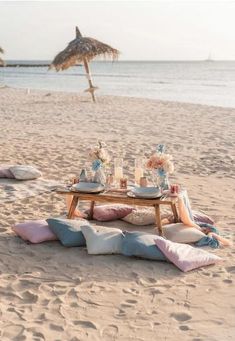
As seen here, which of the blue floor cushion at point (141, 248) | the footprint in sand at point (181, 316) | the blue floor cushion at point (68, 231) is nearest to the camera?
the footprint in sand at point (181, 316)

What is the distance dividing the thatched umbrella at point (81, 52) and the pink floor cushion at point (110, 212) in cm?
1209

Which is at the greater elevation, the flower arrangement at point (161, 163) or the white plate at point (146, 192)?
the flower arrangement at point (161, 163)

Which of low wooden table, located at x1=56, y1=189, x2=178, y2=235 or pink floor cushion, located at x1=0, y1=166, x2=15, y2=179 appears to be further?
pink floor cushion, located at x1=0, y1=166, x2=15, y2=179

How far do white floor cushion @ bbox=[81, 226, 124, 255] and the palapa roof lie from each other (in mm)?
12895

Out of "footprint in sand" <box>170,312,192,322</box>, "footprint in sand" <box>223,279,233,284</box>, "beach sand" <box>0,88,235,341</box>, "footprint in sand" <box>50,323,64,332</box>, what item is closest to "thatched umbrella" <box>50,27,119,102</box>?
"beach sand" <box>0,88,235,341</box>

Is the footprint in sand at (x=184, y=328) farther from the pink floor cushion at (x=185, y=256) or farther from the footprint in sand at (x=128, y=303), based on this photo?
the pink floor cushion at (x=185, y=256)

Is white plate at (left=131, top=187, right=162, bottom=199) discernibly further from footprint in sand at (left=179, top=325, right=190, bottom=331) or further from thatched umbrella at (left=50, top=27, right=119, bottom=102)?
thatched umbrella at (left=50, top=27, right=119, bottom=102)

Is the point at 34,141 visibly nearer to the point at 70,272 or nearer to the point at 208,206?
the point at 208,206

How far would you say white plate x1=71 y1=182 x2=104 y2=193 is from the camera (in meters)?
4.61

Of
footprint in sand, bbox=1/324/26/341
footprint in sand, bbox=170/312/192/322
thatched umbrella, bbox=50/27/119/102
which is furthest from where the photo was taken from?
thatched umbrella, bbox=50/27/119/102

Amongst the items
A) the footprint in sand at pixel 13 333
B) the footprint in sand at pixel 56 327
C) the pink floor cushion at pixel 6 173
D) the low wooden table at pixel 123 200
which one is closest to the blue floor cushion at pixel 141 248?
the low wooden table at pixel 123 200

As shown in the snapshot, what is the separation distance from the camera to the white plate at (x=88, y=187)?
182 inches

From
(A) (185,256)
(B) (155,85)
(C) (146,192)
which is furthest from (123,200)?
(B) (155,85)

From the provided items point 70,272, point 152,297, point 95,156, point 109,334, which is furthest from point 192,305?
point 95,156
